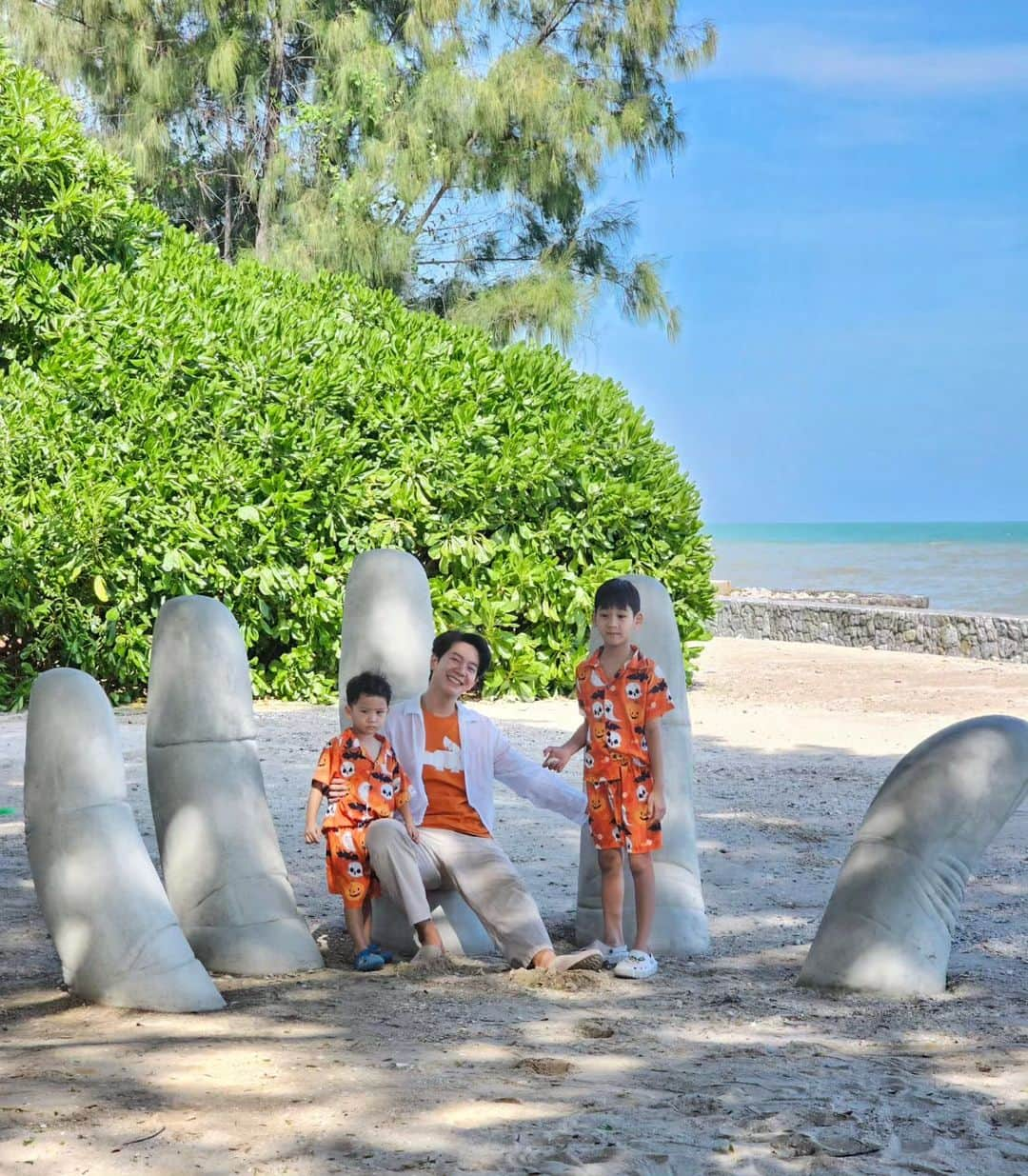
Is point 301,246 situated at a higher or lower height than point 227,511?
higher

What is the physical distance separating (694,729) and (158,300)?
562cm

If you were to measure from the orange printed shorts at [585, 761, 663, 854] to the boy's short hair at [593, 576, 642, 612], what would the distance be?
0.58 meters

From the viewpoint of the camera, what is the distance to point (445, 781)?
5.48 metres

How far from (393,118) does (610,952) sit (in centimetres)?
1669

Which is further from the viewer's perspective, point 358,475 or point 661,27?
point 661,27

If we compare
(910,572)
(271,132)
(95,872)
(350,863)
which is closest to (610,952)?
(350,863)

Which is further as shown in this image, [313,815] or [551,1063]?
[313,815]

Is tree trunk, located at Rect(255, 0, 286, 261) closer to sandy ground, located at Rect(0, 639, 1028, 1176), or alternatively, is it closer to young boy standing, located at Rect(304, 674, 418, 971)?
sandy ground, located at Rect(0, 639, 1028, 1176)

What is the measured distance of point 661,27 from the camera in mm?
20891

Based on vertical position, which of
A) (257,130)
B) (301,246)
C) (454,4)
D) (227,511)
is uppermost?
(454,4)

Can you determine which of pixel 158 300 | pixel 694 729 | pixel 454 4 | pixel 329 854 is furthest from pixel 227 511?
pixel 454 4

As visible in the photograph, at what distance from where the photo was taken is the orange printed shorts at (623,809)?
5.33 metres

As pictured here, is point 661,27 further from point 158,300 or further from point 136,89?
point 158,300

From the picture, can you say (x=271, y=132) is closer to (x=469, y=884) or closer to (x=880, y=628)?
(x=880, y=628)
